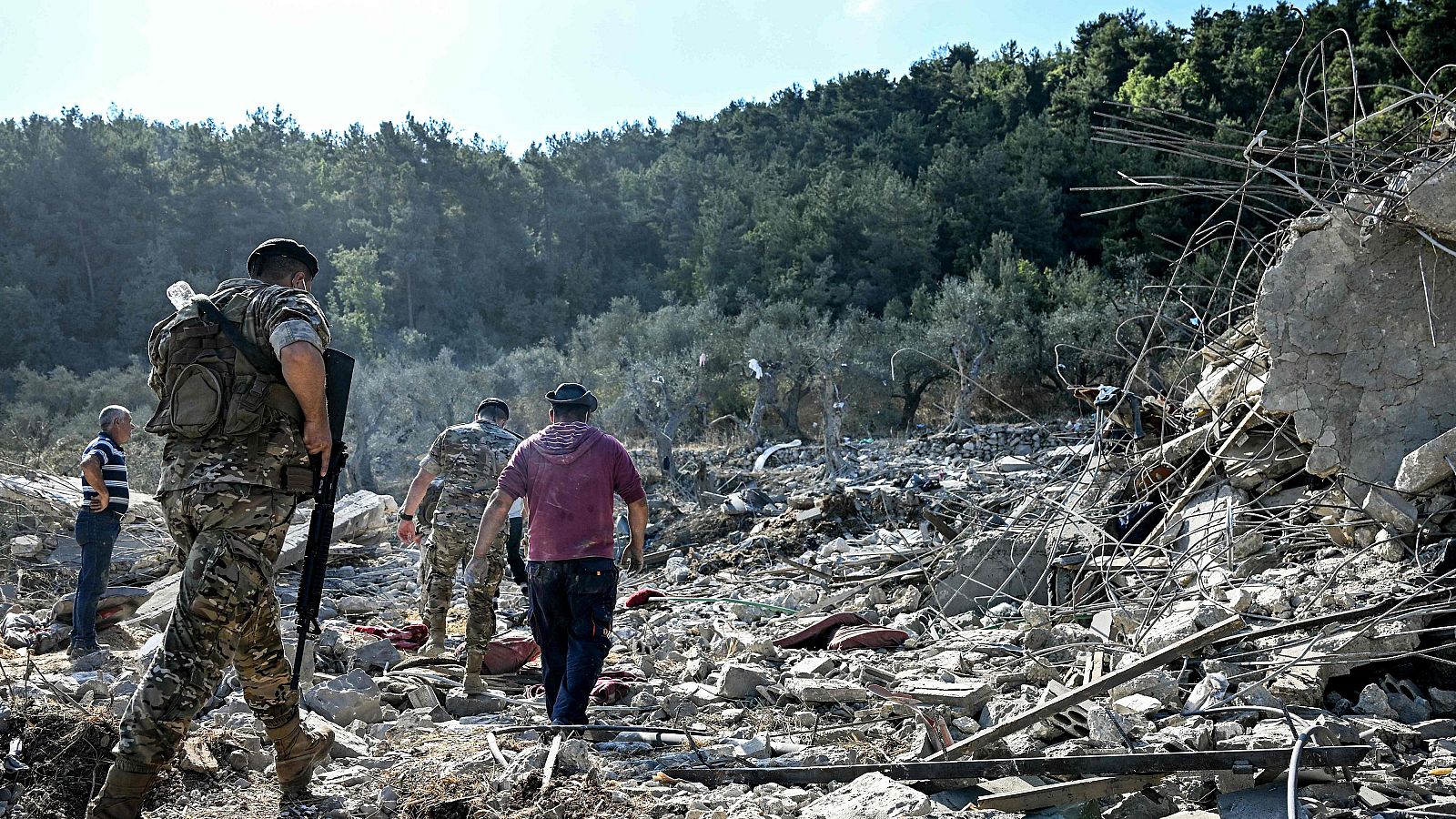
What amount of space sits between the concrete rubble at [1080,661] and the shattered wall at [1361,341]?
0.04ft

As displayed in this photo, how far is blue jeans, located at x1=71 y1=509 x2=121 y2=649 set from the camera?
5.72 metres

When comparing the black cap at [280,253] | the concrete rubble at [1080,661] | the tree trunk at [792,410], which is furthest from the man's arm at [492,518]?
the tree trunk at [792,410]

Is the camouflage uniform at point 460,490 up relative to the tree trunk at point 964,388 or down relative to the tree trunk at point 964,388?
up

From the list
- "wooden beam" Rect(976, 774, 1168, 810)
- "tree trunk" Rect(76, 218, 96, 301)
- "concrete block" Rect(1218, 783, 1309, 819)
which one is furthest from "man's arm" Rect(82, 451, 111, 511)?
"tree trunk" Rect(76, 218, 96, 301)

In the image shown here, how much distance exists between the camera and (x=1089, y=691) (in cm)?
345

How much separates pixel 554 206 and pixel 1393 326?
138ft

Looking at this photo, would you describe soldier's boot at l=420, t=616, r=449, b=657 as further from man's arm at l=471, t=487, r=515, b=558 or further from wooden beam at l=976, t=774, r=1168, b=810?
wooden beam at l=976, t=774, r=1168, b=810

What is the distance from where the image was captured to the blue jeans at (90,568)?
225 inches

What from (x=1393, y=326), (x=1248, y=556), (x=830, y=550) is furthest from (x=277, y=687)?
(x=830, y=550)

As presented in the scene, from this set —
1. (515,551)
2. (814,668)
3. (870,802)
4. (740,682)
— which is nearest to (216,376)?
(870,802)

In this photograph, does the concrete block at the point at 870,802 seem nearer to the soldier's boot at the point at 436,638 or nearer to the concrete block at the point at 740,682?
the concrete block at the point at 740,682

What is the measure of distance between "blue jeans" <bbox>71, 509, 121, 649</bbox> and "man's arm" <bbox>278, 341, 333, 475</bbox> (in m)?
3.50

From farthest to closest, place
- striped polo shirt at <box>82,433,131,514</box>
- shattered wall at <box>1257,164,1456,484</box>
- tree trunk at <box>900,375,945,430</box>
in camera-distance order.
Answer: tree trunk at <box>900,375,945,430</box>
striped polo shirt at <box>82,433,131,514</box>
shattered wall at <box>1257,164,1456,484</box>

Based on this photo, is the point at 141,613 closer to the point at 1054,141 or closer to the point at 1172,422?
the point at 1172,422
